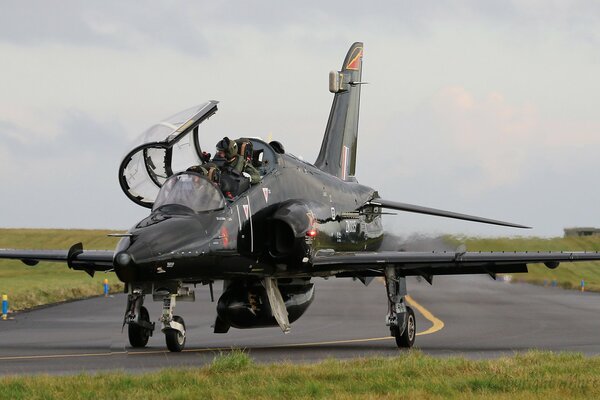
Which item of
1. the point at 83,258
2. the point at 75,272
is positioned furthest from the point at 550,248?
the point at 75,272

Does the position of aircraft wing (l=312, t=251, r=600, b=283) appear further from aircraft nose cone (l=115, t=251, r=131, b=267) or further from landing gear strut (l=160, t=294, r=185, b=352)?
aircraft nose cone (l=115, t=251, r=131, b=267)

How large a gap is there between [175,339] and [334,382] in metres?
6.30

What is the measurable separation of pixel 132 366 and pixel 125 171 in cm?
516

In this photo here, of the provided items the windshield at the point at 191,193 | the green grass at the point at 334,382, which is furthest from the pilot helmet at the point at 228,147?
the green grass at the point at 334,382

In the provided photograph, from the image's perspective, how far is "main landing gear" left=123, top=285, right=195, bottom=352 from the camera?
19.0 m

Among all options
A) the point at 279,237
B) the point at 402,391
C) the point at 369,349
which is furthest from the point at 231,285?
the point at 402,391

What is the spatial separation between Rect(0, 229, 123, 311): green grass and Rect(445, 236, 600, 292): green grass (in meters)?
14.2

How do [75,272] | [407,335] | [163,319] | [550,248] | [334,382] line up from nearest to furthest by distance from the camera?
[334,382] → [163,319] → [407,335] → [550,248] → [75,272]

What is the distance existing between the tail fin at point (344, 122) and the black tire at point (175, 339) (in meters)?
10.0

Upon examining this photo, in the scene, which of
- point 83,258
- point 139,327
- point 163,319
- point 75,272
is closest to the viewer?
point 163,319

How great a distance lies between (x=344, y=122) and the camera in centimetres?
3066

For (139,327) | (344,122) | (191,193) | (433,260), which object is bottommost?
(139,327)

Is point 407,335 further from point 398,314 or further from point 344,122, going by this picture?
point 344,122

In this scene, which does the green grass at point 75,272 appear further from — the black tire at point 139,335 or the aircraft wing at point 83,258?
the black tire at point 139,335
